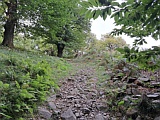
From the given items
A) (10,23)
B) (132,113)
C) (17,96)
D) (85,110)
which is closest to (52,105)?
(85,110)

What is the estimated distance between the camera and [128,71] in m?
6.79

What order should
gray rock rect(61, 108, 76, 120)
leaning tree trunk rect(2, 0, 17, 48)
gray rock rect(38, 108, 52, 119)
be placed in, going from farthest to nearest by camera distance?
1. leaning tree trunk rect(2, 0, 17, 48)
2. gray rock rect(61, 108, 76, 120)
3. gray rock rect(38, 108, 52, 119)

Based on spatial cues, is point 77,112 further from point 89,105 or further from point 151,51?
point 151,51

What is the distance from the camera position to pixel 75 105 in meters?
4.36

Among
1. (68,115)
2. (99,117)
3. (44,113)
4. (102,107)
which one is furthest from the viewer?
(102,107)

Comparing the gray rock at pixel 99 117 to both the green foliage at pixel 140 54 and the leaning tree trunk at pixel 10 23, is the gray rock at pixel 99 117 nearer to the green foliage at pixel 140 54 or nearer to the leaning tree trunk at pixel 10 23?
the green foliage at pixel 140 54

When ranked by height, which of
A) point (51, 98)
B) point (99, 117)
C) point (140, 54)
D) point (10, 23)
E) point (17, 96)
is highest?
point (10, 23)

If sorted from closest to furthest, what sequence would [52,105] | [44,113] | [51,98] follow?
[44,113]
[52,105]
[51,98]

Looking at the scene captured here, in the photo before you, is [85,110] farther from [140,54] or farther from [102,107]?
[140,54]

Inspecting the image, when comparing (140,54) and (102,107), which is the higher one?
(140,54)

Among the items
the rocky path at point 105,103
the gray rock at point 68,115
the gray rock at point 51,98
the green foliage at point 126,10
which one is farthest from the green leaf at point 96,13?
the gray rock at point 51,98

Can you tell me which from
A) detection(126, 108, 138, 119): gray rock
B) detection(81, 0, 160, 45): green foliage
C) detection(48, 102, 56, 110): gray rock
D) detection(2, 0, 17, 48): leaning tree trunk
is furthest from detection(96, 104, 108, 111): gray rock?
detection(2, 0, 17, 48): leaning tree trunk

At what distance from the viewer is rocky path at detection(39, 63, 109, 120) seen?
12.4 feet

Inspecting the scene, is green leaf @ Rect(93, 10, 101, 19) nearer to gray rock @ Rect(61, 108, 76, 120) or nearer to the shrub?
the shrub
